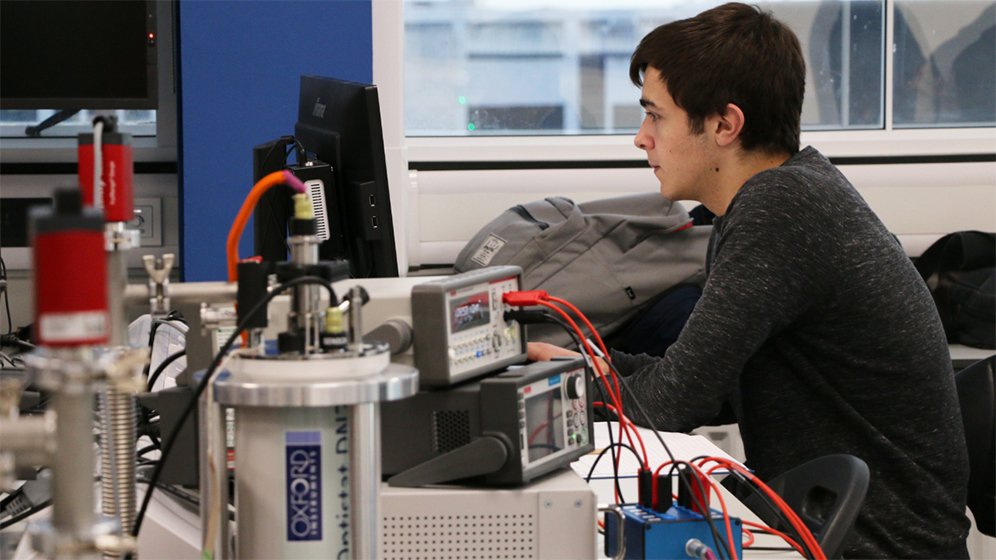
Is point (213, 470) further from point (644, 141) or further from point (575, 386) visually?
point (644, 141)

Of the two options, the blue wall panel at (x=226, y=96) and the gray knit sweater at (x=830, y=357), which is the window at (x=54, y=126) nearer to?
the blue wall panel at (x=226, y=96)

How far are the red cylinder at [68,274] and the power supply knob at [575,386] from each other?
2.32 feet

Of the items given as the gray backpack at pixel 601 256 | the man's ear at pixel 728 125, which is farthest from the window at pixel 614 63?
the man's ear at pixel 728 125

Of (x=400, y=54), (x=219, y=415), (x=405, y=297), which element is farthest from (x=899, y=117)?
(x=219, y=415)

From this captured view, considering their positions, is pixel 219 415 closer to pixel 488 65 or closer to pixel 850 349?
pixel 850 349

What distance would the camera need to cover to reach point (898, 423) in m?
1.76

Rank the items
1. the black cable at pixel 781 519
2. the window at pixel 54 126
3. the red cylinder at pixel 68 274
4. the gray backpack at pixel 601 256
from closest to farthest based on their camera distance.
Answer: the red cylinder at pixel 68 274 → the black cable at pixel 781 519 → the gray backpack at pixel 601 256 → the window at pixel 54 126

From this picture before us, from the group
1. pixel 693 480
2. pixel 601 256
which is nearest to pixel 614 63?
pixel 601 256

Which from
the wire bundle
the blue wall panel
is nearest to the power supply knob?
the wire bundle

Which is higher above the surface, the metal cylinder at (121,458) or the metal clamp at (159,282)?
the metal clamp at (159,282)

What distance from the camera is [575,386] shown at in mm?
1257

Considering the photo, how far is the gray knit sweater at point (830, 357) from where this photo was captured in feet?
5.59

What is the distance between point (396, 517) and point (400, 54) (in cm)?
220

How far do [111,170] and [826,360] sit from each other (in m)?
1.24
